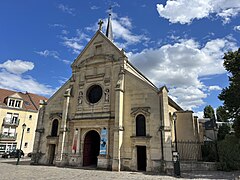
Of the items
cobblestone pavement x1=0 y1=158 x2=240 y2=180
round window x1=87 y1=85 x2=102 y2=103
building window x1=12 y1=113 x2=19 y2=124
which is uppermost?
round window x1=87 y1=85 x2=102 y2=103

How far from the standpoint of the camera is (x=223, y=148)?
1437 cm

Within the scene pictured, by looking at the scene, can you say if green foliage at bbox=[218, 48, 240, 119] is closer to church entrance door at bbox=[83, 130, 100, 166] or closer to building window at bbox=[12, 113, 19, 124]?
Result: church entrance door at bbox=[83, 130, 100, 166]

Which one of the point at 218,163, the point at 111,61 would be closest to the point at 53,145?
the point at 111,61

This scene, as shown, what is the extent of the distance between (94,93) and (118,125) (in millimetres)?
5038

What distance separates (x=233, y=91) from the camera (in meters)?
14.0

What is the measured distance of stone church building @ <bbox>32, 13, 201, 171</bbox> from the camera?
14117mm

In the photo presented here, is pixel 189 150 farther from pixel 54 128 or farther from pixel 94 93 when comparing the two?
pixel 54 128

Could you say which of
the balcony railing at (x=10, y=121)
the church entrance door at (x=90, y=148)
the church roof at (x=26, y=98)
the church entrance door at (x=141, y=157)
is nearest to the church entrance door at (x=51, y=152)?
the church entrance door at (x=90, y=148)

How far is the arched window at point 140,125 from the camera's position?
1483 centimetres

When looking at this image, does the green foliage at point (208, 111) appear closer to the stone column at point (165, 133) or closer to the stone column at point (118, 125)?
the stone column at point (165, 133)

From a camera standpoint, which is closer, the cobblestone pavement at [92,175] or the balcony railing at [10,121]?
the cobblestone pavement at [92,175]

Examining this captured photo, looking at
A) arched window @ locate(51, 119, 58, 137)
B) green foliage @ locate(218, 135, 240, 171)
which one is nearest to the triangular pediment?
arched window @ locate(51, 119, 58, 137)

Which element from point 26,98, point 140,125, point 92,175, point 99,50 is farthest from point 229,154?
point 26,98

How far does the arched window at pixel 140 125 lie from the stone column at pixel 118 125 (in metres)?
1.39
